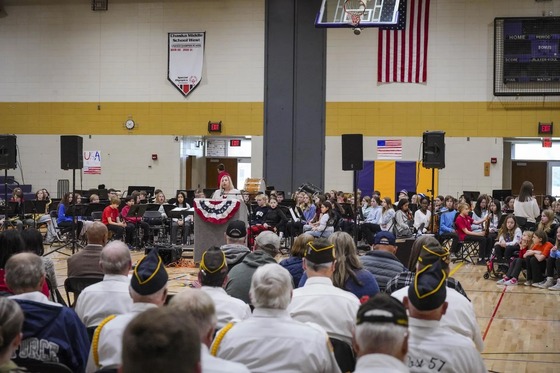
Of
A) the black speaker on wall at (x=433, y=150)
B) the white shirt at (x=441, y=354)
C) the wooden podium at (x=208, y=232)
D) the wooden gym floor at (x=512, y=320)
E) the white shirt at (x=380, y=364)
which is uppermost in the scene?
the black speaker on wall at (x=433, y=150)

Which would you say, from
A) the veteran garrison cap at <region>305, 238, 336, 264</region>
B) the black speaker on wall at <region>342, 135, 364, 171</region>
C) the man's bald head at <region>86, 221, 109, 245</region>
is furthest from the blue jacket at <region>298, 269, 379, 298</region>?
the black speaker on wall at <region>342, 135, 364, 171</region>

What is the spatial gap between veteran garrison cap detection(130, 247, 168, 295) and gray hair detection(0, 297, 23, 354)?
2.64 feet

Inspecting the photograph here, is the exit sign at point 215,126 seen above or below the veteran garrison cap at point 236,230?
above

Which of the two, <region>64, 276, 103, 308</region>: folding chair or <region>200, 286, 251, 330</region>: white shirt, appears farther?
<region>64, 276, 103, 308</region>: folding chair

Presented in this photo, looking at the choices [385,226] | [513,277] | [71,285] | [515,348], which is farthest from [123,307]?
[385,226]

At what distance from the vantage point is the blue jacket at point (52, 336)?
3.50 meters

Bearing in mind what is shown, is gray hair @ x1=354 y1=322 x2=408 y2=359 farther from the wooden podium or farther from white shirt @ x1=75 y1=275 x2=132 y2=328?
the wooden podium

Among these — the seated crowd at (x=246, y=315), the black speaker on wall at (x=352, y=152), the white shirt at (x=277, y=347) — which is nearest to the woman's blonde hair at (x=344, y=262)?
the seated crowd at (x=246, y=315)

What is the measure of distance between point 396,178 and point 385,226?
6.28m

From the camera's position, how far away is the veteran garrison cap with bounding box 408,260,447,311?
321cm

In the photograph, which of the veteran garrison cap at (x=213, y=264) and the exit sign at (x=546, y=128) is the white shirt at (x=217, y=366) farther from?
the exit sign at (x=546, y=128)

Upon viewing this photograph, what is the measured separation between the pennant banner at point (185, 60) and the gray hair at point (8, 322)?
20.2 m

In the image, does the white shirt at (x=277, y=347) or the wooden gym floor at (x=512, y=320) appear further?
the wooden gym floor at (x=512, y=320)

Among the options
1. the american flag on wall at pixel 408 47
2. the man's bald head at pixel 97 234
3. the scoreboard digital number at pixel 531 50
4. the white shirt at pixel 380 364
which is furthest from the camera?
the american flag on wall at pixel 408 47
